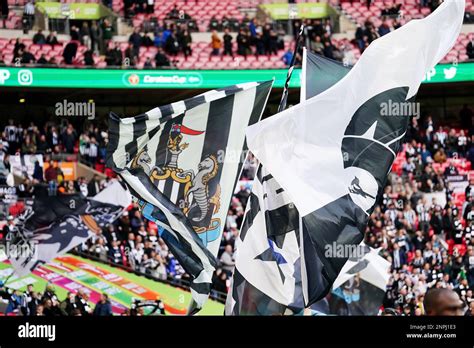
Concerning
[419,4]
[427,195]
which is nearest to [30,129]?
[427,195]

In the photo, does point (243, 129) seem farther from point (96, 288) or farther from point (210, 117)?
point (96, 288)

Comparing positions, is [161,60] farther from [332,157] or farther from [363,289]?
[332,157]

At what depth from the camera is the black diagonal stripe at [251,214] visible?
37.5ft

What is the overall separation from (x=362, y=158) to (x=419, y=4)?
2342 centimetres

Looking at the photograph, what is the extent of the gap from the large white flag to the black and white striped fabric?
161 cm

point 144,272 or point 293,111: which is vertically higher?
point 293,111

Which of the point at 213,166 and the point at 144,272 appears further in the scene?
the point at 144,272

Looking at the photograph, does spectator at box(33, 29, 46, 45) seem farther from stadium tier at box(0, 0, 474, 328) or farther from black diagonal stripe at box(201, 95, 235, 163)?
black diagonal stripe at box(201, 95, 235, 163)

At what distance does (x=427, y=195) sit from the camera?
25.7 meters

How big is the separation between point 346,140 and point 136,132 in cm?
281

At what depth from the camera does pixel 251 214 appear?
1149cm

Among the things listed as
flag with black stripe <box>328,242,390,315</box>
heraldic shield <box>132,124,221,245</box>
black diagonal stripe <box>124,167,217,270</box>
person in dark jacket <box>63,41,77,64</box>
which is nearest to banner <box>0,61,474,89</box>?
person in dark jacket <box>63,41,77,64</box>

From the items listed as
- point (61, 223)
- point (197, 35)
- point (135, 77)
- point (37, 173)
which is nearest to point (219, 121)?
point (61, 223)
